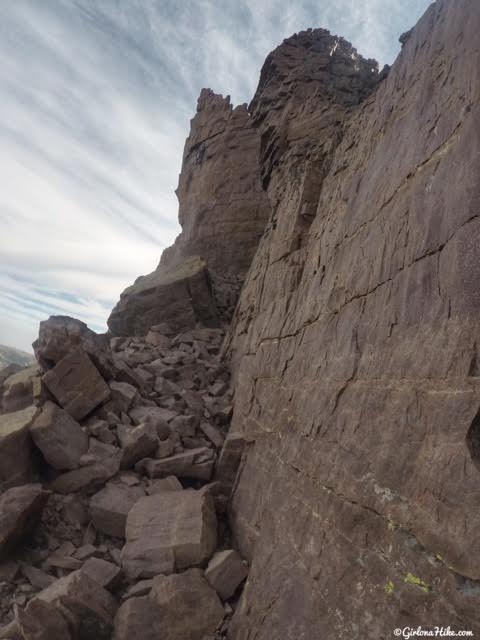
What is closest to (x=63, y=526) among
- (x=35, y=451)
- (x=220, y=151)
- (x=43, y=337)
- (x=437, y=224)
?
(x=35, y=451)

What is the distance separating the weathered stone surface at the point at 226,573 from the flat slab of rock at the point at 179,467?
2316 millimetres

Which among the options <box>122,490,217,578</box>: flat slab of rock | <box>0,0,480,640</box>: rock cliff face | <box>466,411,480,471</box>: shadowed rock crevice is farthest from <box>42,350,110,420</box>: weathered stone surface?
<box>466,411,480,471</box>: shadowed rock crevice

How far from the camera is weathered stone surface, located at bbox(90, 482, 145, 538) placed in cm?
704

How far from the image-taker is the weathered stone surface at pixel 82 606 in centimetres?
511

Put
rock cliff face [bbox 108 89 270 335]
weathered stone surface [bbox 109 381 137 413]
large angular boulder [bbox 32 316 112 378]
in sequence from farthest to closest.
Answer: rock cliff face [bbox 108 89 270 335]
weathered stone surface [bbox 109 381 137 413]
large angular boulder [bbox 32 316 112 378]

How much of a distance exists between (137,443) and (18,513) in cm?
242

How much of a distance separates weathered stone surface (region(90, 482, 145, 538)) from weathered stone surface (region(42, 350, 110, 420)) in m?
2.26

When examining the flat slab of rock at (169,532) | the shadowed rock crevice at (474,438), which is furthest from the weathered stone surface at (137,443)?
the shadowed rock crevice at (474,438)

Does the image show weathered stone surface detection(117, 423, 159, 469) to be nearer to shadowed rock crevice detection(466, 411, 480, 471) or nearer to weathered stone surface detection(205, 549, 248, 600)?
weathered stone surface detection(205, 549, 248, 600)

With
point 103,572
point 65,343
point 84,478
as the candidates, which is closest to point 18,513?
point 84,478

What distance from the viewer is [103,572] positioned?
233 inches

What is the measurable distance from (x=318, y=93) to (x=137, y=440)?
52.1 ft

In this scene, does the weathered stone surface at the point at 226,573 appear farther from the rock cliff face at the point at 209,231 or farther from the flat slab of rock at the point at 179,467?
the rock cliff face at the point at 209,231

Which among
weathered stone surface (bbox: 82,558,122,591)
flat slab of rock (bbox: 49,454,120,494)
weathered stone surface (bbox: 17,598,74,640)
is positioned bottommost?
weathered stone surface (bbox: 17,598,74,640)
